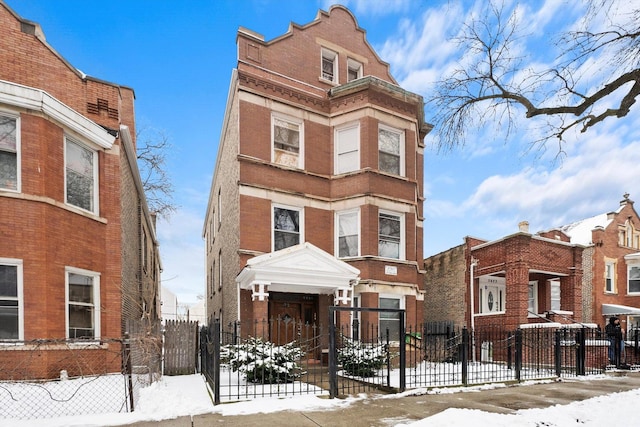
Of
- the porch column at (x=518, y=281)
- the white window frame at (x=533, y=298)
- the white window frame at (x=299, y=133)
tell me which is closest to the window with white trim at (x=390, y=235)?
the white window frame at (x=299, y=133)

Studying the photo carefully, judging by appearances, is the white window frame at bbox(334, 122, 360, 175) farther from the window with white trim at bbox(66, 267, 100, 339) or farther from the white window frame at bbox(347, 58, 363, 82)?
the window with white trim at bbox(66, 267, 100, 339)

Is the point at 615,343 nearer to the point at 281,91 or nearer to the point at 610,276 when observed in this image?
the point at 610,276

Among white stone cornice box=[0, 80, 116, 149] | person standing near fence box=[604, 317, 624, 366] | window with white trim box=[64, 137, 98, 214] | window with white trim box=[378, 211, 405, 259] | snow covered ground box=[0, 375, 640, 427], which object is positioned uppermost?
white stone cornice box=[0, 80, 116, 149]

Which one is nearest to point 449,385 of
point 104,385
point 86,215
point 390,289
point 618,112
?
point 390,289

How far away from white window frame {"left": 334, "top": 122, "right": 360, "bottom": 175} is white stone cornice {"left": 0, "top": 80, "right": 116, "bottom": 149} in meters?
8.25

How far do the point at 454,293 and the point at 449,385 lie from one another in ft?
35.5

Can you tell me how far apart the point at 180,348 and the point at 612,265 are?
26.8 metres

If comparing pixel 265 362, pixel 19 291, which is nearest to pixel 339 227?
pixel 265 362

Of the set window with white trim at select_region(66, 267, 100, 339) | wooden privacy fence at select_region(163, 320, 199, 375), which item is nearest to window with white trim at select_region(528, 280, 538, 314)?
wooden privacy fence at select_region(163, 320, 199, 375)

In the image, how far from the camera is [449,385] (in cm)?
1006

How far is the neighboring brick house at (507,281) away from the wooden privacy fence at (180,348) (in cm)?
1291

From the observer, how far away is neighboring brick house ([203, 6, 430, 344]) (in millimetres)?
13883

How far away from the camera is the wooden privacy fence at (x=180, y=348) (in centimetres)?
1244

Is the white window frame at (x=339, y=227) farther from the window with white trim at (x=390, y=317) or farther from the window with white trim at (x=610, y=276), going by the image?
the window with white trim at (x=610, y=276)
